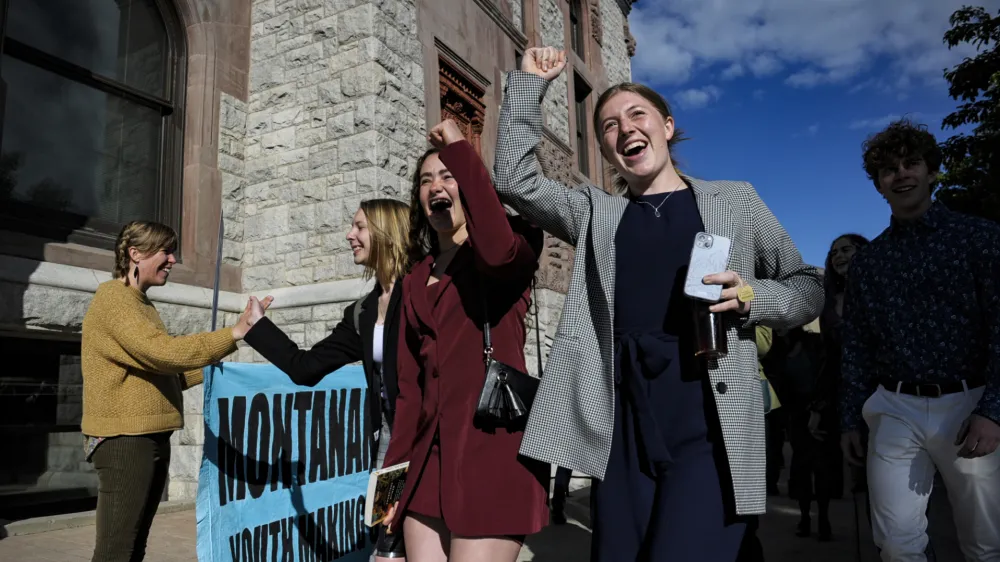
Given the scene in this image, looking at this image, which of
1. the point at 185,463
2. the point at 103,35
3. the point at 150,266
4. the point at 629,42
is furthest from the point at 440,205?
the point at 629,42

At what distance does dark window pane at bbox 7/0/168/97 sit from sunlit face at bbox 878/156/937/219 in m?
7.76

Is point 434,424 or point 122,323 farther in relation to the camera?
point 122,323

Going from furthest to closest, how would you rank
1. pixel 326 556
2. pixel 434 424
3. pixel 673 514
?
pixel 326 556 < pixel 434 424 < pixel 673 514

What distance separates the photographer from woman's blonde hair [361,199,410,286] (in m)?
3.03

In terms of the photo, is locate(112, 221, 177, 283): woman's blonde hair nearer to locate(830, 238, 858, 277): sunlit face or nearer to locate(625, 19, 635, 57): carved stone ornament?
locate(830, 238, 858, 277): sunlit face

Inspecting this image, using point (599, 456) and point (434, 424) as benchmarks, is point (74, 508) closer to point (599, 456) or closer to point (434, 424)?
point (434, 424)

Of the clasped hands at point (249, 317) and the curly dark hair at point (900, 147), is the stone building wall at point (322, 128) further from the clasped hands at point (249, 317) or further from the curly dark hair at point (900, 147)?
the curly dark hair at point (900, 147)

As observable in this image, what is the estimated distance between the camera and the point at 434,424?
2.08 meters

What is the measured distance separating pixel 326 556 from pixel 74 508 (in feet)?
14.0

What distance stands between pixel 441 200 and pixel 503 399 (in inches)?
30.8

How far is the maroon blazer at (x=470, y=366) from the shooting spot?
6.41 ft

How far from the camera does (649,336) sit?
6.32 ft

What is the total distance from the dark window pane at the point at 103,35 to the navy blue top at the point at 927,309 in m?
7.82

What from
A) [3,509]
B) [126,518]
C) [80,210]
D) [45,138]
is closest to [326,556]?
[126,518]
